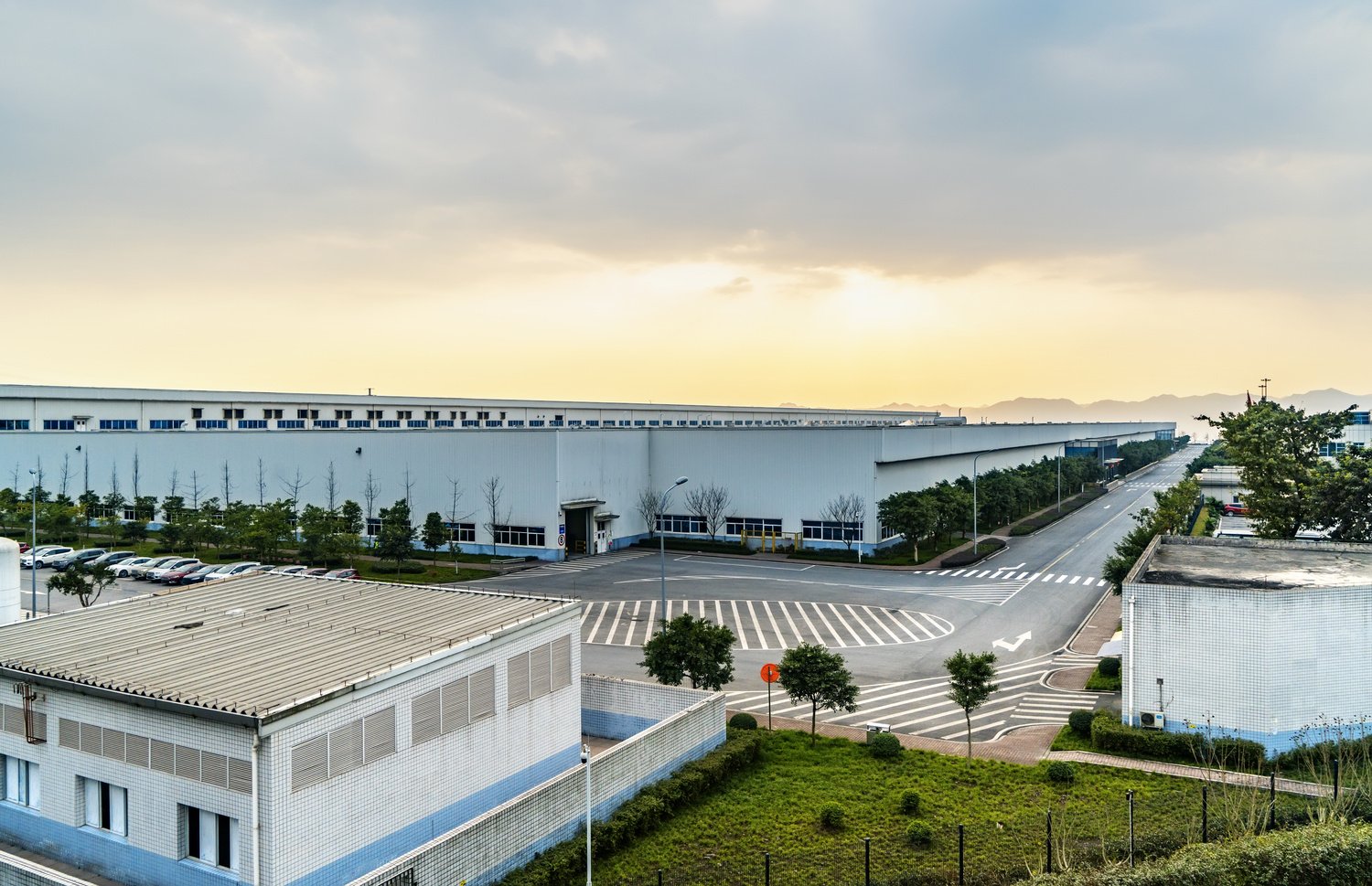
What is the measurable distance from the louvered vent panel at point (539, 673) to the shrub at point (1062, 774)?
10.2 metres

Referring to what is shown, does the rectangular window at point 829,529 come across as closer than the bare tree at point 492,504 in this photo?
No

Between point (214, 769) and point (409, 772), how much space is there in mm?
2830

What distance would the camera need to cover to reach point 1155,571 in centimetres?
2403

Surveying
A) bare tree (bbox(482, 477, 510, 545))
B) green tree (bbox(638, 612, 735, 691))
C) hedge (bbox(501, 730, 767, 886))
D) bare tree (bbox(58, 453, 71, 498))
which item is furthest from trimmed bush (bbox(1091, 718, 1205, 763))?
bare tree (bbox(58, 453, 71, 498))

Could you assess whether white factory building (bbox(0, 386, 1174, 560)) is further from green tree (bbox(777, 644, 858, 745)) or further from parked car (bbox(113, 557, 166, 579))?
green tree (bbox(777, 644, 858, 745))

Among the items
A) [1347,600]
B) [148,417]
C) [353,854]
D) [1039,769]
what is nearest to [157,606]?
[353,854]

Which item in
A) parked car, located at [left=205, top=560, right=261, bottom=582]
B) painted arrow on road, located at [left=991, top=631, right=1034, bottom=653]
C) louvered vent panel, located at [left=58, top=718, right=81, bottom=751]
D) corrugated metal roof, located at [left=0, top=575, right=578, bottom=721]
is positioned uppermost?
corrugated metal roof, located at [left=0, top=575, right=578, bottom=721]

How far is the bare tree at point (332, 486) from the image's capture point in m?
56.0

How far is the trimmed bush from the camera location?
1838 cm

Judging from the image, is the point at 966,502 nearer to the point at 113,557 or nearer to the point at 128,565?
the point at 128,565

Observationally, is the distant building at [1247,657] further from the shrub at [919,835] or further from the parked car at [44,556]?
the parked car at [44,556]

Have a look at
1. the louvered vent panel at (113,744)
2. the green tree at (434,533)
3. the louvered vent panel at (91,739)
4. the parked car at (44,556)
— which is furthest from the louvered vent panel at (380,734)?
the parked car at (44,556)

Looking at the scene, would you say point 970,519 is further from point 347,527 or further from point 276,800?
point 276,800

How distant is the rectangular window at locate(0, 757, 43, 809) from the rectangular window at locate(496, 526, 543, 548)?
35.2 metres
